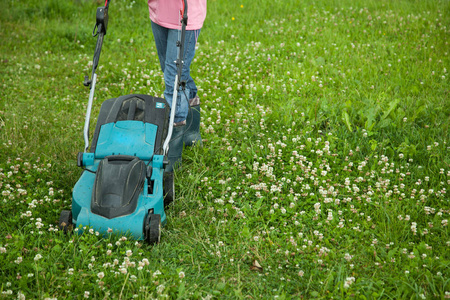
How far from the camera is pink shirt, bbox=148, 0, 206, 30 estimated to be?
4.09 meters

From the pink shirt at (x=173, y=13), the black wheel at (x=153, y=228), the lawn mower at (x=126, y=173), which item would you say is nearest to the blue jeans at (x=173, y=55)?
the pink shirt at (x=173, y=13)

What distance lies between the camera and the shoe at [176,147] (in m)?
4.32

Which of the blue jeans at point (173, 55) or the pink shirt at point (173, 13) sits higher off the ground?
the pink shirt at point (173, 13)

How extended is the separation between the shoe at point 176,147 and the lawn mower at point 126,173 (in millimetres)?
212

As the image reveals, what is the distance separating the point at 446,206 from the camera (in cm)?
376

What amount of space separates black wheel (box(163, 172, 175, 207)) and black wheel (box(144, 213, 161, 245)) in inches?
19.5

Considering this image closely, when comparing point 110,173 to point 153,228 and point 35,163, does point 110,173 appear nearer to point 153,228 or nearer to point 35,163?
point 153,228

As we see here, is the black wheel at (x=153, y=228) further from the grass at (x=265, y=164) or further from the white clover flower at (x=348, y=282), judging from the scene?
the white clover flower at (x=348, y=282)

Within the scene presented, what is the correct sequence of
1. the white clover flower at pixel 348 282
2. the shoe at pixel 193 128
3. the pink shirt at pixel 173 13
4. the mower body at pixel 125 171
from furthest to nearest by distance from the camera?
the shoe at pixel 193 128
the pink shirt at pixel 173 13
the mower body at pixel 125 171
the white clover flower at pixel 348 282

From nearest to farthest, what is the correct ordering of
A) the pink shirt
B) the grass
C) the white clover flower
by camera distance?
the white clover flower, the grass, the pink shirt

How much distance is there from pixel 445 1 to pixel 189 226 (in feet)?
23.4

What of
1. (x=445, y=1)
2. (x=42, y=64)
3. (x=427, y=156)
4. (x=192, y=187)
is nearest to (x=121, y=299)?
(x=192, y=187)

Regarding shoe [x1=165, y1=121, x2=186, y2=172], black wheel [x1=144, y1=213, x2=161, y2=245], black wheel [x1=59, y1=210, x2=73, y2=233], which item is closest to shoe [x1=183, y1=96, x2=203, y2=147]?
shoe [x1=165, y1=121, x2=186, y2=172]

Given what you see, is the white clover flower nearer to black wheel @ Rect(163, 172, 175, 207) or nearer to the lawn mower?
the lawn mower
